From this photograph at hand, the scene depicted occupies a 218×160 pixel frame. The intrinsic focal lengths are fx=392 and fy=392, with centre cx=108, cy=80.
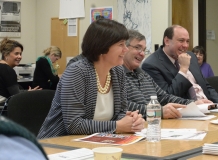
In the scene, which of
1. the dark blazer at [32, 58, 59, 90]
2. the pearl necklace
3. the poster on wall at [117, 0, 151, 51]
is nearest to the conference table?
the pearl necklace

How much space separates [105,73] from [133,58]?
2.23 feet

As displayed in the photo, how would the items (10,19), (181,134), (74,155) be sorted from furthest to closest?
(10,19) → (181,134) → (74,155)

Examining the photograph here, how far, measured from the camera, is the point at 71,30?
6855mm

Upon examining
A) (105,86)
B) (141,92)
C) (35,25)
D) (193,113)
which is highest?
(35,25)

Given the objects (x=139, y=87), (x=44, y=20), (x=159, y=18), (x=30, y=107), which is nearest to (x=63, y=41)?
(x=44, y=20)

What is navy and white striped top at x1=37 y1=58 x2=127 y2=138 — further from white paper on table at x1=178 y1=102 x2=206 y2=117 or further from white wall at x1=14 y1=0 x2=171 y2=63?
white wall at x1=14 y1=0 x2=171 y2=63

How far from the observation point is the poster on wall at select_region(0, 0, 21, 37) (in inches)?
278

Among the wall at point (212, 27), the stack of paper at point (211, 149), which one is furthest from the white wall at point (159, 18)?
the stack of paper at point (211, 149)

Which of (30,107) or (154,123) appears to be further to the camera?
(30,107)

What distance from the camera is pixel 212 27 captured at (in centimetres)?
658

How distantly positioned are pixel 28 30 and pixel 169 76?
4620 millimetres

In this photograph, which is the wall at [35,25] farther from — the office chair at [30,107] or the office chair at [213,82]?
the office chair at [30,107]

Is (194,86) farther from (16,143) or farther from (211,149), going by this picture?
(16,143)

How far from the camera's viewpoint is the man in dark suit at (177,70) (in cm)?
331
